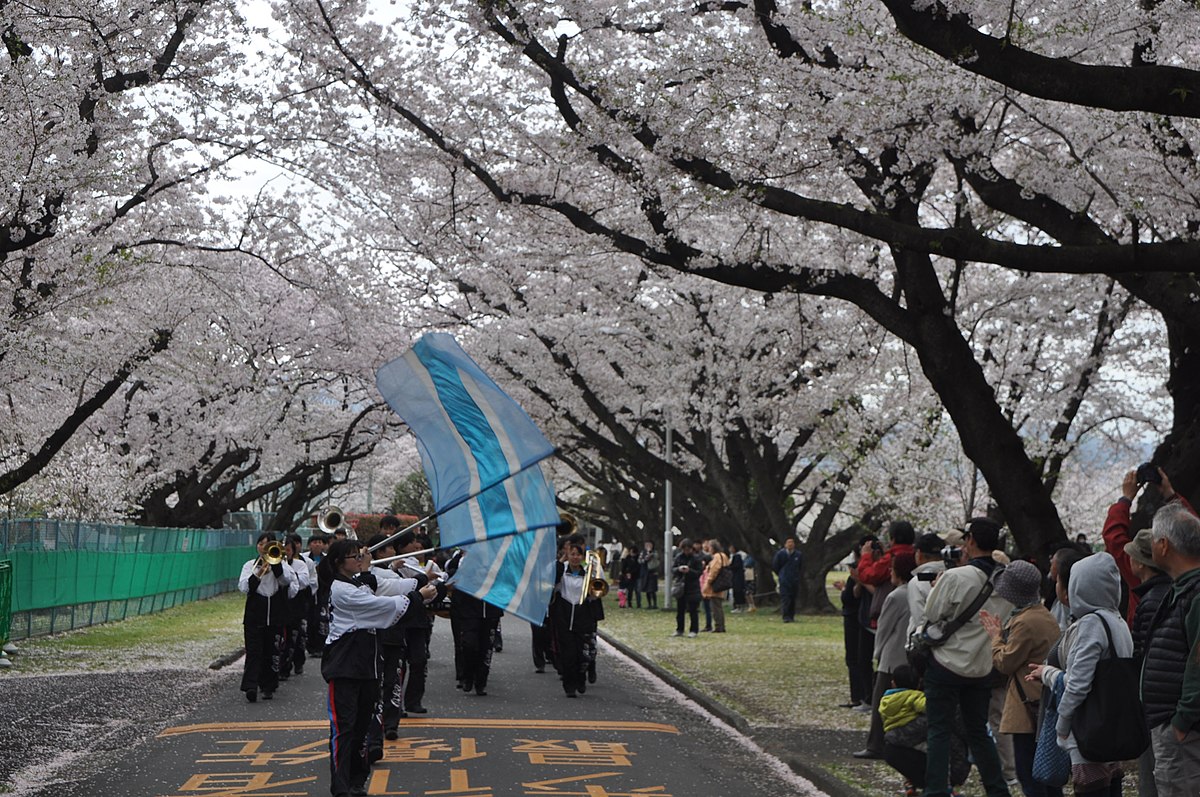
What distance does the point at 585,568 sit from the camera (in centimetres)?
1645

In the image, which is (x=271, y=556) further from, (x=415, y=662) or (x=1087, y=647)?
(x=1087, y=647)

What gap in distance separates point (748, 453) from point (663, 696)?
1482cm

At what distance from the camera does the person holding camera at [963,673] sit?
26.8 ft

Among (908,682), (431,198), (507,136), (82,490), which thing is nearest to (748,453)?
(431,198)

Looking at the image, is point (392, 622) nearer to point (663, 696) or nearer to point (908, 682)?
point (908, 682)

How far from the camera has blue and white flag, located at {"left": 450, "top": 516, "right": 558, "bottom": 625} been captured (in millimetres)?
7320

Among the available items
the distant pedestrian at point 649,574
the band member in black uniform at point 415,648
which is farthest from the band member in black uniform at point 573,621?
the distant pedestrian at point 649,574

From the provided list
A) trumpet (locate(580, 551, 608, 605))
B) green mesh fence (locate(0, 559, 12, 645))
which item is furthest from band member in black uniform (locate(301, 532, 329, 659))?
green mesh fence (locate(0, 559, 12, 645))

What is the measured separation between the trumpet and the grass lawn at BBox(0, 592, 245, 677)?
213 inches

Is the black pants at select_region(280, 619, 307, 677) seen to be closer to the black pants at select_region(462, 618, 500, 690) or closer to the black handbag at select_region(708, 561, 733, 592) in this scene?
the black pants at select_region(462, 618, 500, 690)

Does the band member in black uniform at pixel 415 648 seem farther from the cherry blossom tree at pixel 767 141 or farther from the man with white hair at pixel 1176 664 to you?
the man with white hair at pixel 1176 664

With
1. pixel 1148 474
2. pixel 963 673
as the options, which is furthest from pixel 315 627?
pixel 1148 474

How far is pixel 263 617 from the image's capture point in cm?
1438

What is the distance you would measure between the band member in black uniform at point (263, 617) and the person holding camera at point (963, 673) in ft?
25.9
